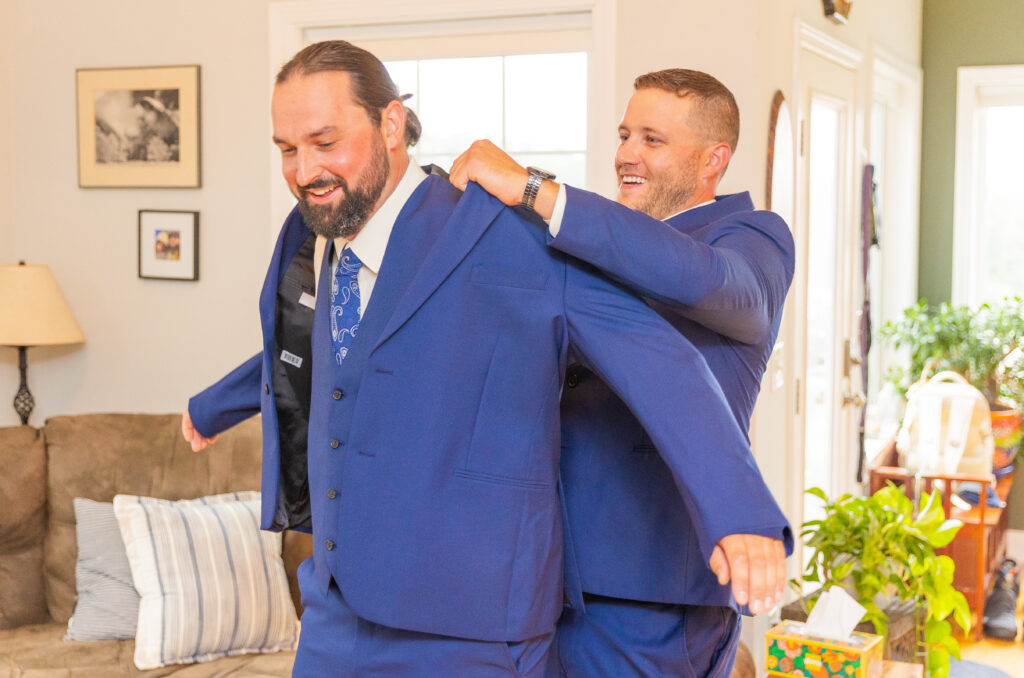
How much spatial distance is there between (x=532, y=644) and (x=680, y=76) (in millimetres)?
982

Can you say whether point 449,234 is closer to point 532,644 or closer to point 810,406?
point 532,644

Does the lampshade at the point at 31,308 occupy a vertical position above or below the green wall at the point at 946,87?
below

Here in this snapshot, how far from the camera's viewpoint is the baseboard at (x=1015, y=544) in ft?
17.9

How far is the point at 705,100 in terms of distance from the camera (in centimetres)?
187

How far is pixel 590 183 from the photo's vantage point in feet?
11.1

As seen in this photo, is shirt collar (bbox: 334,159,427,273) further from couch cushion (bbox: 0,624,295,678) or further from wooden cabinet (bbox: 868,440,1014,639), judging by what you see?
wooden cabinet (bbox: 868,440,1014,639)

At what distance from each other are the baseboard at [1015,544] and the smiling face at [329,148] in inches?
193

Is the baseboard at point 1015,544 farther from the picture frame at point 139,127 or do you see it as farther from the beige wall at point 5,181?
the beige wall at point 5,181

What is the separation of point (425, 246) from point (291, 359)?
33cm

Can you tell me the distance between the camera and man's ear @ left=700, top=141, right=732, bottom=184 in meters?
1.88

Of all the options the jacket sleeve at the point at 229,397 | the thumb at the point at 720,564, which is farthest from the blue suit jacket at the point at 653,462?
the jacket sleeve at the point at 229,397

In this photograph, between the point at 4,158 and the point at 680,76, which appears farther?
the point at 4,158

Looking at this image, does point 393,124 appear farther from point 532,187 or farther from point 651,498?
point 651,498

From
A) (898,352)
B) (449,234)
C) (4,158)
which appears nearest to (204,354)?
(4,158)
